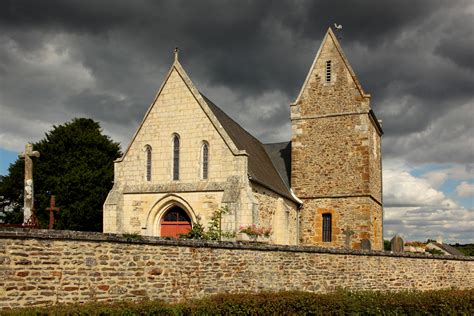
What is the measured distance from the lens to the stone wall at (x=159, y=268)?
10181 millimetres

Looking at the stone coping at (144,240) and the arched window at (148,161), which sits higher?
the arched window at (148,161)

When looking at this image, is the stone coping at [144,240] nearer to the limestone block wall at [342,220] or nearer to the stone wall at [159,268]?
the stone wall at [159,268]

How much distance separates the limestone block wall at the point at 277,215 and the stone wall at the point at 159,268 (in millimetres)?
5939

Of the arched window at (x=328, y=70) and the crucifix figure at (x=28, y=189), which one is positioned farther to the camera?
the arched window at (x=328, y=70)

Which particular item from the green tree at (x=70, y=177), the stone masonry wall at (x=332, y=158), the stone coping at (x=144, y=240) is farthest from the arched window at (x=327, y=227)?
the green tree at (x=70, y=177)

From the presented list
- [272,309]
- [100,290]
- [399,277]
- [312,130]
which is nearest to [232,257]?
[272,309]

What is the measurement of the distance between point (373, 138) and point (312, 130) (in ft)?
11.8

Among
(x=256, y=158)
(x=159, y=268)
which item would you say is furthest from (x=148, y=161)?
(x=159, y=268)

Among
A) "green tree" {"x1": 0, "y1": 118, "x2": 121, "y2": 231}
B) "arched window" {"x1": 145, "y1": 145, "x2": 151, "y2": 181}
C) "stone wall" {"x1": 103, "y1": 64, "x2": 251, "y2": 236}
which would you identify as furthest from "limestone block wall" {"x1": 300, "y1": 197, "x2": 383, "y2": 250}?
"green tree" {"x1": 0, "y1": 118, "x2": 121, "y2": 231}

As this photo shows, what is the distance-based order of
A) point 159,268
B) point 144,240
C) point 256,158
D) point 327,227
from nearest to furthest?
1. point 144,240
2. point 159,268
3. point 256,158
4. point 327,227

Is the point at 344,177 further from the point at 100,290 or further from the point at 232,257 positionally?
the point at 100,290

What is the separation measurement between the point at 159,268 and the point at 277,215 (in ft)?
43.0

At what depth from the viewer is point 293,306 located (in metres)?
12.7

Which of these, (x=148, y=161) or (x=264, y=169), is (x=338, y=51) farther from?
(x=148, y=161)
